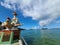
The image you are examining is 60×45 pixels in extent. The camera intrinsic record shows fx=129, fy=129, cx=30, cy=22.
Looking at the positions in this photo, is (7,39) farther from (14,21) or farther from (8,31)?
(14,21)

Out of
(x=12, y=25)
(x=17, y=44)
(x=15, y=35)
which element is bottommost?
(x=17, y=44)

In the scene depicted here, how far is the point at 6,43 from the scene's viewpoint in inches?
525

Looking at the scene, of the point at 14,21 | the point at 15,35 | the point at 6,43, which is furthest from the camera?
the point at 14,21

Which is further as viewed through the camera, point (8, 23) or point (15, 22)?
point (15, 22)

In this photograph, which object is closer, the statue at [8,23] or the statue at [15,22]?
the statue at [8,23]

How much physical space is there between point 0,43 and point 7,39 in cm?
83

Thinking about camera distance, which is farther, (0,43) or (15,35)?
(15,35)

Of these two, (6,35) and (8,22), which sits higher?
(8,22)

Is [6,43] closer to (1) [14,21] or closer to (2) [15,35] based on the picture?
(2) [15,35]

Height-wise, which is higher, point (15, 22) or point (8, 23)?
point (15, 22)

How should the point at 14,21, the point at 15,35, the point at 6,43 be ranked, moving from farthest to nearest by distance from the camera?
the point at 14,21, the point at 15,35, the point at 6,43

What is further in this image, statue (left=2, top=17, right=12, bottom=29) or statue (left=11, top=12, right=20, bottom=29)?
statue (left=11, top=12, right=20, bottom=29)

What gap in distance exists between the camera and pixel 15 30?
14.8 metres

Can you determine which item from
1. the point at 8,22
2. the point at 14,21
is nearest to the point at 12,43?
the point at 8,22
